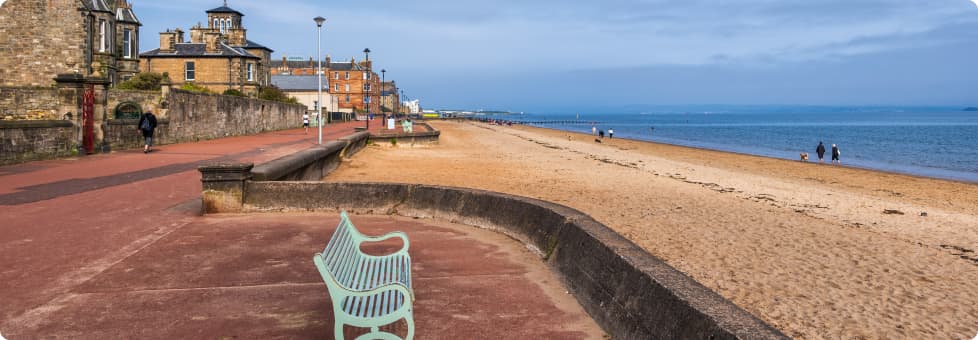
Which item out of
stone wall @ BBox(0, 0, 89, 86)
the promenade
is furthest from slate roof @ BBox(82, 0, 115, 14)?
the promenade

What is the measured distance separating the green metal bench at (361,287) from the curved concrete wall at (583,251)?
137cm

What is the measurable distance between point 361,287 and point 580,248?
2.06 meters

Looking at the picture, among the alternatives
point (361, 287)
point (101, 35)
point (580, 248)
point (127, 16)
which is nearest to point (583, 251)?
point (580, 248)

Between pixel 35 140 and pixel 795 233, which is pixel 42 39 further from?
pixel 795 233

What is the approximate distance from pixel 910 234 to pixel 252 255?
36.5ft

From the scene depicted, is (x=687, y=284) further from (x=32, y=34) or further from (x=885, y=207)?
(x=32, y=34)

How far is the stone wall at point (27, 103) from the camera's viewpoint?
23.5 meters

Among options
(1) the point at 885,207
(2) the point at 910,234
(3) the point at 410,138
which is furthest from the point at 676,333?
(3) the point at 410,138

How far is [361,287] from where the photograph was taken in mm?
3988

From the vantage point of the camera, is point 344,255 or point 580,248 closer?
point 344,255

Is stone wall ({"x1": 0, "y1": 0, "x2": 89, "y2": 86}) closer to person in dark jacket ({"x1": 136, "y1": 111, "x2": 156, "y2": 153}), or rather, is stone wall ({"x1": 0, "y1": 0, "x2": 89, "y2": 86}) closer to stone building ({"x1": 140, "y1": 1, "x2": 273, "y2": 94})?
person in dark jacket ({"x1": 136, "y1": 111, "x2": 156, "y2": 153})

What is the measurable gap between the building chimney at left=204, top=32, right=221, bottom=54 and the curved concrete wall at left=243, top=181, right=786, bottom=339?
53.6 meters

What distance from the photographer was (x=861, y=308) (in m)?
6.37

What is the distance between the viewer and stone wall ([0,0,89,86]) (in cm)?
3042
